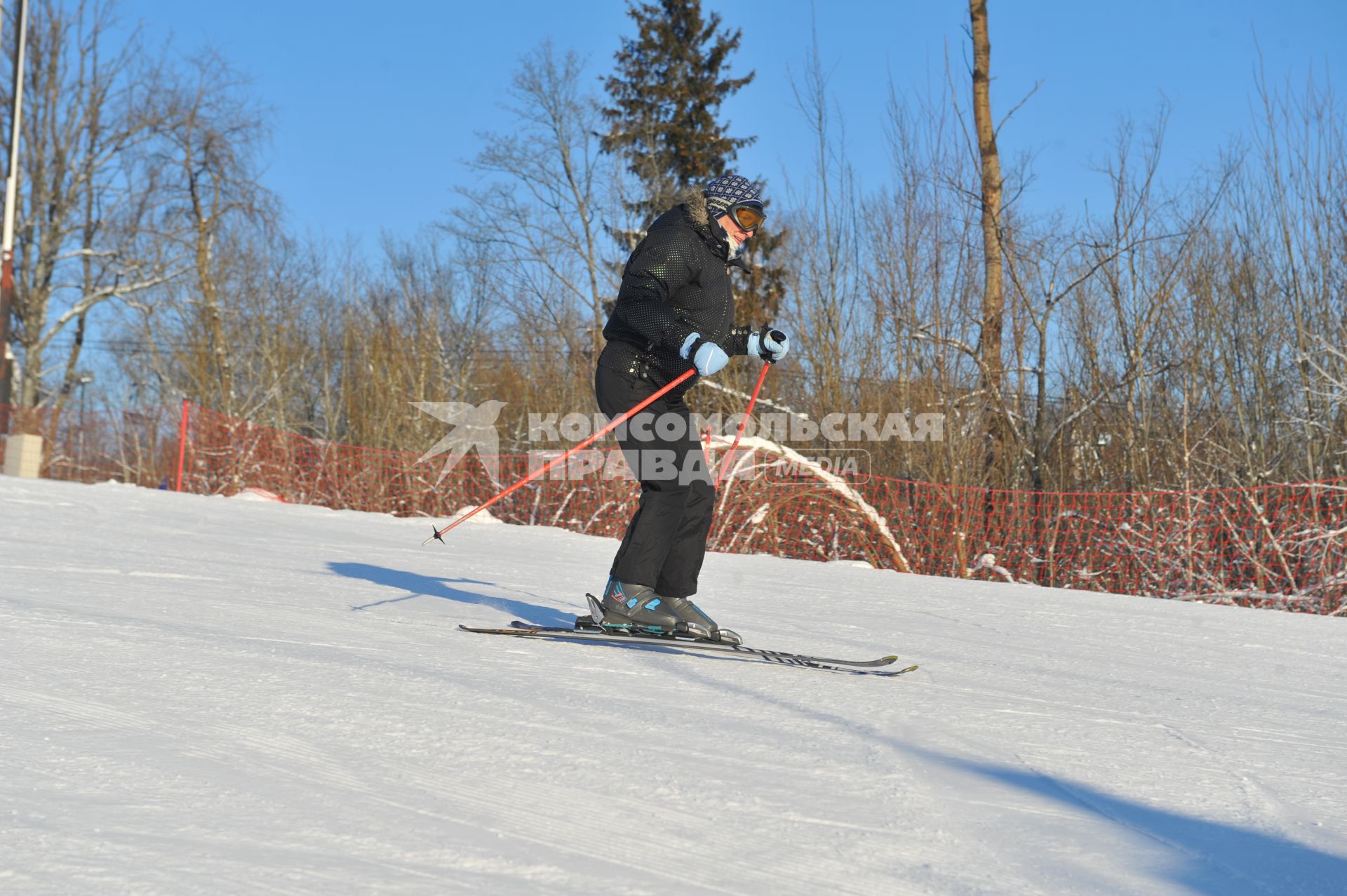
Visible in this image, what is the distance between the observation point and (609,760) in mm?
2029

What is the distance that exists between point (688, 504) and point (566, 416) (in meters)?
11.9

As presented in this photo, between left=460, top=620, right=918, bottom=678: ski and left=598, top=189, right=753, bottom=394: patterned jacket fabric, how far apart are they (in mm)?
900

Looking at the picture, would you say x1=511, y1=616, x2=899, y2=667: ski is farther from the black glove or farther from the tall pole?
the tall pole

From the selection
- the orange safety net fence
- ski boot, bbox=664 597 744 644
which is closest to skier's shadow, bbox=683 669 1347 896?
ski boot, bbox=664 597 744 644

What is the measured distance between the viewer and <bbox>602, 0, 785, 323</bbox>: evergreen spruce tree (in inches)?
764

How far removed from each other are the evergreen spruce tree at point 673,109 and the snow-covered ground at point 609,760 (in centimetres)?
1587

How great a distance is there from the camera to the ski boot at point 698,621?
3701 millimetres

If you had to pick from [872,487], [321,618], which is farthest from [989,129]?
[321,618]

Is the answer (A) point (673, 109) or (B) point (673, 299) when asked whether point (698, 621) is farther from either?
(A) point (673, 109)

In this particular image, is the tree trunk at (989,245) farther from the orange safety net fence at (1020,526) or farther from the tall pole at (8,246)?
the tall pole at (8,246)

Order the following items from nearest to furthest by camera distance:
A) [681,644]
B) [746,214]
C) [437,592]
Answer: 1. [681,644]
2. [746,214]
3. [437,592]

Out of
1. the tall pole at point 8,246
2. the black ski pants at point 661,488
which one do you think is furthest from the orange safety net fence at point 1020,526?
the tall pole at point 8,246

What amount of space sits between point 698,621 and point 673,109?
715 inches

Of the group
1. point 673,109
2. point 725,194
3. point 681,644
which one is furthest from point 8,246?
point 681,644
